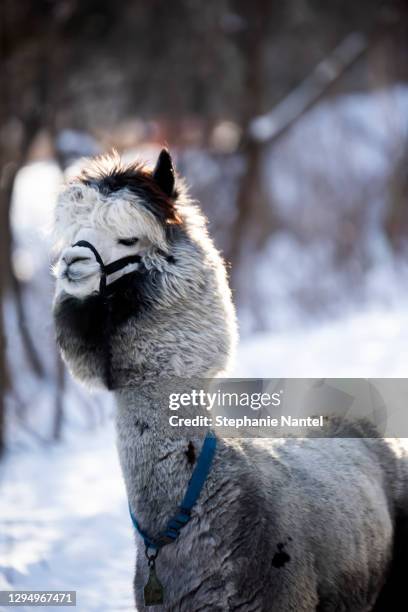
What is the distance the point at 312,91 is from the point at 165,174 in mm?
8589

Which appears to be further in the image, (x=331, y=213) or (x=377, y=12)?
(x=331, y=213)

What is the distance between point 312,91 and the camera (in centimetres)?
1034

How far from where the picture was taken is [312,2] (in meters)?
10.6

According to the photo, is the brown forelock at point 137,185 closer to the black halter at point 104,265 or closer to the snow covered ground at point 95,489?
the black halter at point 104,265

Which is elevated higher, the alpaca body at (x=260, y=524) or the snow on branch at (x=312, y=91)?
the snow on branch at (x=312, y=91)

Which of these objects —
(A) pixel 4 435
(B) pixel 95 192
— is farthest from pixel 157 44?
(B) pixel 95 192

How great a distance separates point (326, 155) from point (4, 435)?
7633 mm

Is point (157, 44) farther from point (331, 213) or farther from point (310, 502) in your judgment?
point (310, 502)

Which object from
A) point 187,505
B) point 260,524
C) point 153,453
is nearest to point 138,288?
point 153,453

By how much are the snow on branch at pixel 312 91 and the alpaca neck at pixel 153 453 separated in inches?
269

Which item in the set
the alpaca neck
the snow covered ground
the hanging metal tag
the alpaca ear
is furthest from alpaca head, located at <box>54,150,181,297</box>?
the snow covered ground

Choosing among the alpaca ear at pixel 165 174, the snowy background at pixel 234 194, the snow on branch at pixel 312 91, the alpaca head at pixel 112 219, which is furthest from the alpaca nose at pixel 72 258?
the snow on branch at pixel 312 91

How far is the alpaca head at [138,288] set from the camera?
215 cm

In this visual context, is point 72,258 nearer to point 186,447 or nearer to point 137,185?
point 137,185
